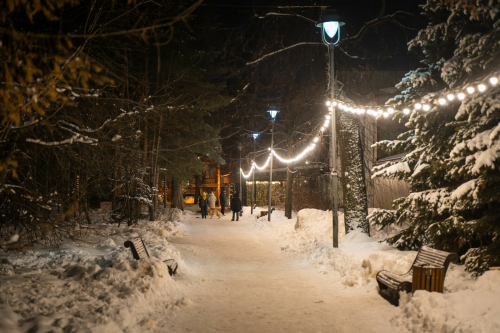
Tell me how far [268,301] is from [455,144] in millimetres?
4998

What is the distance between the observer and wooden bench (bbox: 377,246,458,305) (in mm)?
6328

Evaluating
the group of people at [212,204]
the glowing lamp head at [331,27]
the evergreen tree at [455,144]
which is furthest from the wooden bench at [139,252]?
the group of people at [212,204]

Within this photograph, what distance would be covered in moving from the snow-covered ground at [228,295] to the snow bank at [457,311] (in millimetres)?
13

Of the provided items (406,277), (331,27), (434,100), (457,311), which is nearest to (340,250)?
(406,277)

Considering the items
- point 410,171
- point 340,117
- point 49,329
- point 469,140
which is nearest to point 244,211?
point 340,117

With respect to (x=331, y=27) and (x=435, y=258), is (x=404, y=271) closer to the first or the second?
(x=435, y=258)

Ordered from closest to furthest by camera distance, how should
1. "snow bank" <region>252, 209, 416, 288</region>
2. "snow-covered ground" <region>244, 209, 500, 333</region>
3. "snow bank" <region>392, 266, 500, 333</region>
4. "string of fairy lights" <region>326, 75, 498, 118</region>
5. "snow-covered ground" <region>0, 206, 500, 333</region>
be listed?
"snow bank" <region>392, 266, 500, 333</region> < "snow-covered ground" <region>244, 209, 500, 333</region> < "snow-covered ground" <region>0, 206, 500, 333</region> < "string of fairy lights" <region>326, 75, 498, 118</region> < "snow bank" <region>252, 209, 416, 288</region>

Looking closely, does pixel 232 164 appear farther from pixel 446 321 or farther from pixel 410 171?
pixel 446 321

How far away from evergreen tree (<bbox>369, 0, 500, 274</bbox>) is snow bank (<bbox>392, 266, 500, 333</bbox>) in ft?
4.47

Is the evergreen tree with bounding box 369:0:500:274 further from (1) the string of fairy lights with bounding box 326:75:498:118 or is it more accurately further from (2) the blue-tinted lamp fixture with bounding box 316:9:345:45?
(2) the blue-tinted lamp fixture with bounding box 316:9:345:45

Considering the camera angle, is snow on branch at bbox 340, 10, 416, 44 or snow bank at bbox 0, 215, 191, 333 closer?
snow bank at bbox 0, 215, 191, 333

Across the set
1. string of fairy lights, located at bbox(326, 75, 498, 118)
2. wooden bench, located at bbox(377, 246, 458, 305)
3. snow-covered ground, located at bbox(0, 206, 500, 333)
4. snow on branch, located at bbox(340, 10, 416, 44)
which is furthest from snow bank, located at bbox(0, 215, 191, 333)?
snow on branch, located at bbox(340, 10, 416, 44)

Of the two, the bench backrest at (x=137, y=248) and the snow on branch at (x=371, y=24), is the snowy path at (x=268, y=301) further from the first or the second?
the snow on branch at (x=371, y=24)

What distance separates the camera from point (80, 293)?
Answer: 6.10 m
